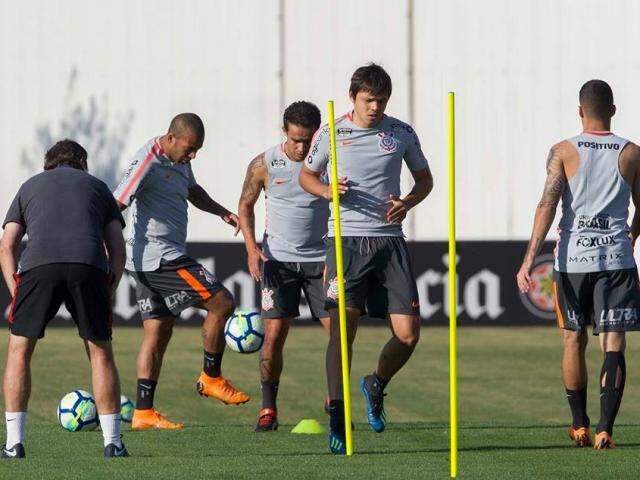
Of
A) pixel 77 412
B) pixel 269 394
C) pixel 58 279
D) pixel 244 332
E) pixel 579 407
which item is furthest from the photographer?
pixel 244 332

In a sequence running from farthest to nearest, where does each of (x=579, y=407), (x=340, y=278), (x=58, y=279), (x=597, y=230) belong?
1. (x=579, y=407)
2. (x=597, y=230)
3. (x=340, y=278)
4. (x=58, y=279)

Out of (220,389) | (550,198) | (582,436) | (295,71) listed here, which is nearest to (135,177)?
(220,389)

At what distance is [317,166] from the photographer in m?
10.1

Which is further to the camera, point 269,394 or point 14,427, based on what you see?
point 269,394

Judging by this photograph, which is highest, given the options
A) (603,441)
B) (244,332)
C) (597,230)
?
(597,230)

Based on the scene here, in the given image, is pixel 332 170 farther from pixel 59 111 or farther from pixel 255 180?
pixel 59 111

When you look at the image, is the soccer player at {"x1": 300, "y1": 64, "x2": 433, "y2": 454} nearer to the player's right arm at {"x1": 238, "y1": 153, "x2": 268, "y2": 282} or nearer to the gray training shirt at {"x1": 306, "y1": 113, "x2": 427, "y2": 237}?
the gray training shirt at {"x1": 306, "y1": 113, "x2": 427, "y2": 237}

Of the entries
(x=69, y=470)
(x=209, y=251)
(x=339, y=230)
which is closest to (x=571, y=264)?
(x=339, y=230)

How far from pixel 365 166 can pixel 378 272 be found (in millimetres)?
637

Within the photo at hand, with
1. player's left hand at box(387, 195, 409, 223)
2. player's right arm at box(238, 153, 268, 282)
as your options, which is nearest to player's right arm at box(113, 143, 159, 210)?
player's right arm at box(238, 153, 268, 282)

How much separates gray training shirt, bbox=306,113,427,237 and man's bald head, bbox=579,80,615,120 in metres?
1.07

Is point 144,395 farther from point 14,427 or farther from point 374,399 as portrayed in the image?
point 14,427

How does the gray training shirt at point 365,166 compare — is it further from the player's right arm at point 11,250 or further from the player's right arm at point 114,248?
the player's right arm at point 11,250

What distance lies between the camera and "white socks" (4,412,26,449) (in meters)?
9.26
